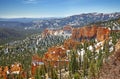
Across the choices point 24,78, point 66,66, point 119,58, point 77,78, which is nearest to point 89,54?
point 66,66

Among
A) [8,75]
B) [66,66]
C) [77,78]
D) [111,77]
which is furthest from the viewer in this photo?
[8,75]

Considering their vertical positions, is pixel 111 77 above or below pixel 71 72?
above

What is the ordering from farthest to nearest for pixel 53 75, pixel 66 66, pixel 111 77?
pixel 66 66, pixel 53 75, pixel 111 77

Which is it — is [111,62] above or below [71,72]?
above

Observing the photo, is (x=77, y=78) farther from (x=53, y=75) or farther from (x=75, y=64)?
(x=75, y=64)

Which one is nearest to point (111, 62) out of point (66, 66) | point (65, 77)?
point (65, 77)

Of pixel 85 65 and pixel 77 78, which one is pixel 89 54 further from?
pixel 77 78

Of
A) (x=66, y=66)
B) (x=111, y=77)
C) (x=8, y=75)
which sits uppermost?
(x=111, y=77)

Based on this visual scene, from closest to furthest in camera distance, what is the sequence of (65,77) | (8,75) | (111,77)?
(111,77) < (65,77) < (8,75)

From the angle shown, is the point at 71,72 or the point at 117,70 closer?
the point at 117,70
